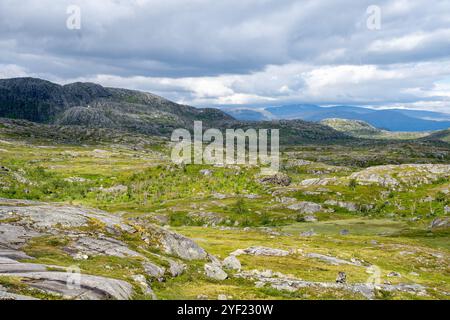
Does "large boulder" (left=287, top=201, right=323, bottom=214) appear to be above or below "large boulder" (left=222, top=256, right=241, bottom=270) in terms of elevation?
below

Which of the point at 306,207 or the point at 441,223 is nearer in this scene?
the point at 441,223

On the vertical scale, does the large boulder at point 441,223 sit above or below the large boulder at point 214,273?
below

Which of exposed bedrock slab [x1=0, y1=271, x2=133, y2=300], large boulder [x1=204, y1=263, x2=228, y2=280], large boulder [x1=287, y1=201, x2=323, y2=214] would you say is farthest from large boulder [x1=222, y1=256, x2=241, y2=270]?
large boulder [x1=287, y1=201, x2=323, y2=214]

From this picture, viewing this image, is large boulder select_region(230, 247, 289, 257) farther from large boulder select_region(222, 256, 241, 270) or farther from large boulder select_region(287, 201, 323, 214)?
large boulder select_region(287, 201, 323, 214)

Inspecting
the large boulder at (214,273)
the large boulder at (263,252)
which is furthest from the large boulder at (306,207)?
the large boulder at (214,273)

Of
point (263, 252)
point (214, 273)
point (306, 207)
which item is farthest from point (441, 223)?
point (214, 273)

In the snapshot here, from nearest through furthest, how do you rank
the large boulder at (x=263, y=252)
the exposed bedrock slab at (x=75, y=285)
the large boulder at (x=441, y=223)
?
the exposed bedrock slab at (x=75, y=285) < the large boulder at (x=263, y=252) < the large boulder at (x=441, y=223)

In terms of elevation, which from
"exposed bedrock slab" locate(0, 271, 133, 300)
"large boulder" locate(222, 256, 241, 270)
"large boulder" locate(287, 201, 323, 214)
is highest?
"exposed bedrock slab" locate(0, 271, 133, 300)

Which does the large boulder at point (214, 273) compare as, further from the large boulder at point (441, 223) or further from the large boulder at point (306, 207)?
the large boulder at point (306, 207)

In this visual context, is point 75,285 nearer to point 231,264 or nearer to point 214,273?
point 214,273

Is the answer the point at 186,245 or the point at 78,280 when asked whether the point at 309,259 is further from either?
the point at 78,280

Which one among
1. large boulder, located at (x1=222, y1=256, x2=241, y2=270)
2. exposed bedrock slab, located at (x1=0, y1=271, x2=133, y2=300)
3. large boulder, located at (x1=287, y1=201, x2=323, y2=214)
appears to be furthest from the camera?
large boulder, located at (x1=287, y1=201, x2=323, y2=214)

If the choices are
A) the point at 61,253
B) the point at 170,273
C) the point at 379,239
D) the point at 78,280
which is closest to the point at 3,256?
the point at 61,253

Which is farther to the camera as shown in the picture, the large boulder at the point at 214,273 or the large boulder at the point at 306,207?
the large boulder at the point at 306,207
